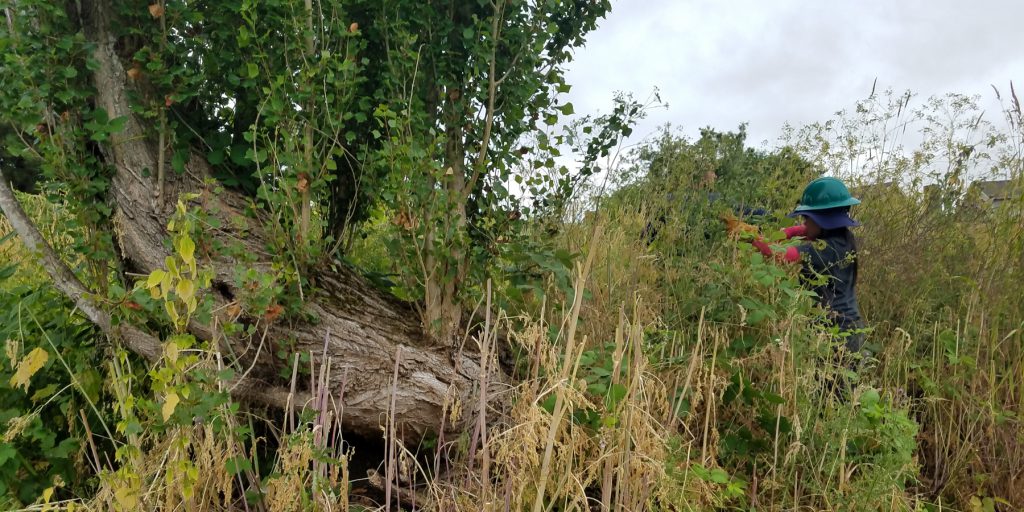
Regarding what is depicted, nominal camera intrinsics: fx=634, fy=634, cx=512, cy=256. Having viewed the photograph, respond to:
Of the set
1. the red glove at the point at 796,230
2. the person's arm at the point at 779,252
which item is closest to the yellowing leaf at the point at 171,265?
the person's arm at the point at 779,252

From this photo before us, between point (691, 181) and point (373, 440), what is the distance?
6.32ft

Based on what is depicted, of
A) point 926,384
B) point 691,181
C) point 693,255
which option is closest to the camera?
point 926,384

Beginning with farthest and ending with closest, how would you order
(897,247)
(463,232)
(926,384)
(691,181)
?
(897,247) < (691,181) < (926,384) < (463,232)

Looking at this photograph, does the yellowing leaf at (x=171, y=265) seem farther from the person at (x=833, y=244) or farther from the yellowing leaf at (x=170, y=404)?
the person at (x=833, y=244)

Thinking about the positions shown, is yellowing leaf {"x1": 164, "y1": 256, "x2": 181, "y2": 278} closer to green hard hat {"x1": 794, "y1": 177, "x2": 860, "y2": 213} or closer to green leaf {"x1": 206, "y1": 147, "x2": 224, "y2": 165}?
green leaf {"x1": 206, "y1": 147, "x2": 224, "y2": 165}

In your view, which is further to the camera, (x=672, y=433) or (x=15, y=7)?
(x=672, y=433)

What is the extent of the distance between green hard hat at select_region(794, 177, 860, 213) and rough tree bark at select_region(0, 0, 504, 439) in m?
1.98

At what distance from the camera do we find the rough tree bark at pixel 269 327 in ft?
7.23

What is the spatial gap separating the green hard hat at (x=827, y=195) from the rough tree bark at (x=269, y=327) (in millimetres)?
1975

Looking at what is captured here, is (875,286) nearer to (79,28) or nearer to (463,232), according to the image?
(463,232)

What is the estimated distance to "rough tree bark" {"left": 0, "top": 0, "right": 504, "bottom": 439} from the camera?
2205 millimetres

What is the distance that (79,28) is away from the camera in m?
2.19

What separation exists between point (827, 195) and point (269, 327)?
2743 mm

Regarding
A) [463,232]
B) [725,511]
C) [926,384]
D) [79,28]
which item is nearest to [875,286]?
[926,384]
